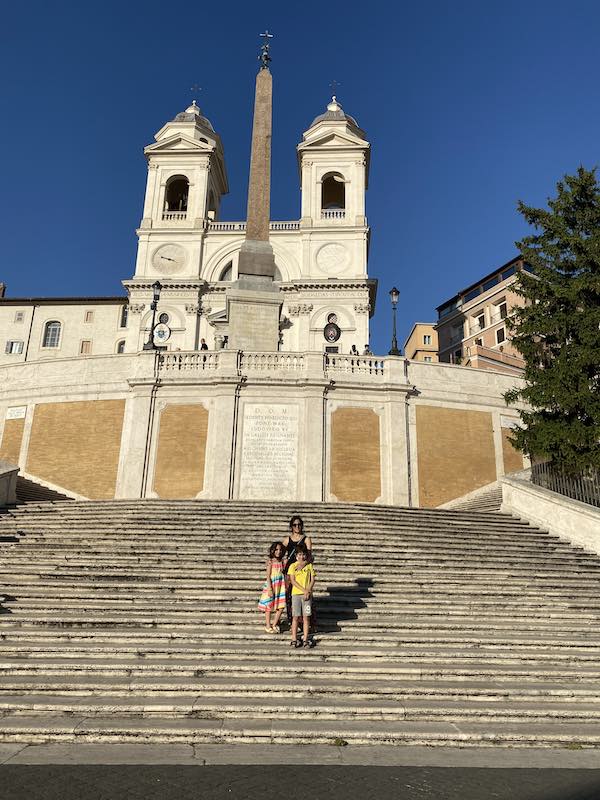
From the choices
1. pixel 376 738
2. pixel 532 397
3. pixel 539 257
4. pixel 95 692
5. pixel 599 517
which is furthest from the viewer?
pixel 539 257

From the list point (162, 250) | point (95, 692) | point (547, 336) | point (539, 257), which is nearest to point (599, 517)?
point (547, 336)

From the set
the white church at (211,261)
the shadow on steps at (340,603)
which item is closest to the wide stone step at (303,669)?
the shadow on steps at (340,603)

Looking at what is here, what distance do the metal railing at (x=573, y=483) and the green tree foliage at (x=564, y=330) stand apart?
0.77ft

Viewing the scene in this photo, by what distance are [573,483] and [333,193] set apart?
38.5 m

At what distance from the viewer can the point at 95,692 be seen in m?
6.65

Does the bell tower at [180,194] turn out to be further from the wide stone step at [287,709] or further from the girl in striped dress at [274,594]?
the wide stone step at [287,709]

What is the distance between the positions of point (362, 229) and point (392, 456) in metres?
25.0

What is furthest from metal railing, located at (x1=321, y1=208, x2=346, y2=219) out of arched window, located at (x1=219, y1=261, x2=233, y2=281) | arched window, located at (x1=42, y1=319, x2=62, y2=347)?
arched window, located at (x1=42, y1=319, x2=62, y2=347)

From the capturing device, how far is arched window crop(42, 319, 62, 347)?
48.1 meters

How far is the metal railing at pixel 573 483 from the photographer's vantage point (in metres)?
14.7

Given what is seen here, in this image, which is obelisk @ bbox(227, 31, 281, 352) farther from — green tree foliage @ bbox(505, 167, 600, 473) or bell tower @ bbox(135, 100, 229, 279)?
bell tower @ bbox(135, 100, 229, 279)

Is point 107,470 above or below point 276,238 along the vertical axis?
below

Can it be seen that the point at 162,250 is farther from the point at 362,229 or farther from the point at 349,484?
the point at 349,484

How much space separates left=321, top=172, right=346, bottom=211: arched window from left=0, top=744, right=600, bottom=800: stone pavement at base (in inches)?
1756
